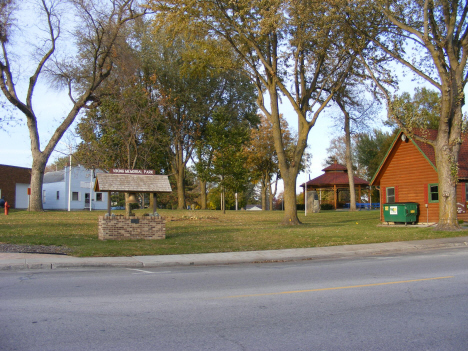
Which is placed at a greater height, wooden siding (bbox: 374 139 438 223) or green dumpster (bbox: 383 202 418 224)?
wooden siding (bbox: 374 139 438 223)

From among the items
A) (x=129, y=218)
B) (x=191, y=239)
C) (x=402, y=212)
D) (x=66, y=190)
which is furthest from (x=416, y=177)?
(x=66, y=190)

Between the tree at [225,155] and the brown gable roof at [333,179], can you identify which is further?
the brown gable roof at [333,179]

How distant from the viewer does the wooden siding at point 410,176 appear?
89.2ft

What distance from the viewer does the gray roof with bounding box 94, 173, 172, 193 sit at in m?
17.6

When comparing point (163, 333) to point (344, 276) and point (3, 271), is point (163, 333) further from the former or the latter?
point (3, 271)

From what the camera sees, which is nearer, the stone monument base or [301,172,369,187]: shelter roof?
the stone monument base

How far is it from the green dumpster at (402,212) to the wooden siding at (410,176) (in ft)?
2.59

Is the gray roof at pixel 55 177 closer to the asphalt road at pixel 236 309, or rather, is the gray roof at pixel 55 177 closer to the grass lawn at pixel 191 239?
the grass lawn at pixel 191 239

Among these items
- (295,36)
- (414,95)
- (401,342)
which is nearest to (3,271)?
(401,342)

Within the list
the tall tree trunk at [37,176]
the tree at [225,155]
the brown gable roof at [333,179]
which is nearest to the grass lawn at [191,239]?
the tall tree trunk at [37,176]

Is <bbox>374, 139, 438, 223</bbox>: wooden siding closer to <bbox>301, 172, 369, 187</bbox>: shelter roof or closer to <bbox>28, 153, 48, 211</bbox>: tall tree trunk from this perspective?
<bbox>301, 172, 369, 187</bbox>: shelter roof

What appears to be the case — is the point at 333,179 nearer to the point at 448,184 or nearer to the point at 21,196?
the point at 448,184

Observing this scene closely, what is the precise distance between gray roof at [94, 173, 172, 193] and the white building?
128 feet

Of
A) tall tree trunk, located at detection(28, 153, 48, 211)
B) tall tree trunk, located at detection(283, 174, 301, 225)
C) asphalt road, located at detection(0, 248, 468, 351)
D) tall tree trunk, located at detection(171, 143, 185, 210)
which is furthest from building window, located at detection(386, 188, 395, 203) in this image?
tall tree trunk, located at detection(28, 153, 48, 211)
